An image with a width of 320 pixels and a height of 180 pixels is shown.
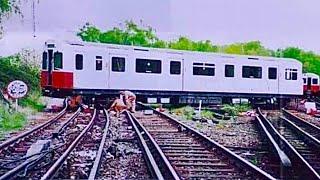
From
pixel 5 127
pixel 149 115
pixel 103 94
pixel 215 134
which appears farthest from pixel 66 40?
pixel 215 134

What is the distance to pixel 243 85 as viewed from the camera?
17.4ft

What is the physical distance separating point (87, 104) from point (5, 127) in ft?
2.11

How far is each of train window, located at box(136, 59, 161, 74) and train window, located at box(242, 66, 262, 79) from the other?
0.67 m

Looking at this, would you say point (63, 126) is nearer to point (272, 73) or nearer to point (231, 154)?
point (231, 154)

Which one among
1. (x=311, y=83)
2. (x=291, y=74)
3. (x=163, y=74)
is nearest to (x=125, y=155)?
(x=163, y=74)

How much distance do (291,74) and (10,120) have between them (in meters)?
2.07

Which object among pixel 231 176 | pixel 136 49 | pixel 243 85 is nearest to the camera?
pixel 231 176

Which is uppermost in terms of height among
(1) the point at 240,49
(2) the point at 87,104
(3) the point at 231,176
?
(1) the point at 240,49

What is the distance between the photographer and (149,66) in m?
5.36

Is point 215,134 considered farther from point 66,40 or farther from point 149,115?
point 66,40

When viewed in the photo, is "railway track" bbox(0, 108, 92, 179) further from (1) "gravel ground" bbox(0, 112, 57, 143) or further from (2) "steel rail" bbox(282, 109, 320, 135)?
(2) "steel rail" bbox(282, 109, 320, 135)

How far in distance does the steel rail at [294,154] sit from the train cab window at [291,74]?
18.4 inches

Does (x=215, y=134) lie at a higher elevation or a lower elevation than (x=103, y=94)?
lower

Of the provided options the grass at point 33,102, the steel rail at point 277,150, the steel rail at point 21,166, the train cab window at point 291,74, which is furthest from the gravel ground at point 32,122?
the train cab window at point 291,74
